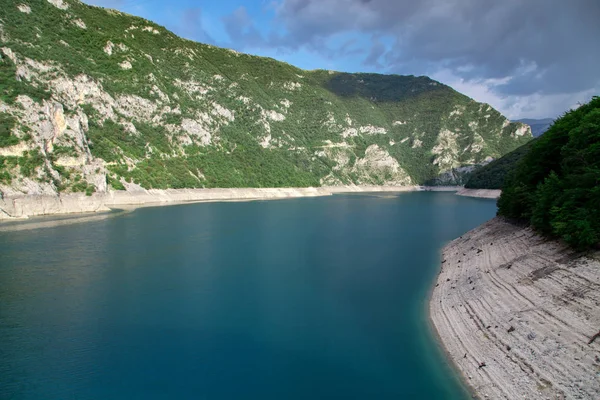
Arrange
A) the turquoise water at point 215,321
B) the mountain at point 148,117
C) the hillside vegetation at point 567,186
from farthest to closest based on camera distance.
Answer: the mountain at point 148,117 → the hillside vegetation at point 567,186 → the turquoise water at point 215,321

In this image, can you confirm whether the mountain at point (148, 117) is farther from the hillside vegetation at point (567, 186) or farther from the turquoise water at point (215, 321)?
the hillside vegetation at point (567, 186)

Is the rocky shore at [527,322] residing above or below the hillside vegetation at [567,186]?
below

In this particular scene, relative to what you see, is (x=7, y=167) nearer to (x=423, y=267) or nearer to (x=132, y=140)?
(x=132, y=140)

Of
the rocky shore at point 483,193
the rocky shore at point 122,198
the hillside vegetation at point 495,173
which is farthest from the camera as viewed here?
the hillside vegetation at point 495,173

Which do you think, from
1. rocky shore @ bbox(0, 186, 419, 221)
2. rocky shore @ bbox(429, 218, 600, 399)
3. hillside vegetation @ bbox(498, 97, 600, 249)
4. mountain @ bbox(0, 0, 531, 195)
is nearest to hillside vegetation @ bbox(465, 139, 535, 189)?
rocky shore @ bbox(0, 186, 419, 221)

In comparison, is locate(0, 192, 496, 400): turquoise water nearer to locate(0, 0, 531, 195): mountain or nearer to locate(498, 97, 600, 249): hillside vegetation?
locate(498, 97, 600, 249): hillside vegetation

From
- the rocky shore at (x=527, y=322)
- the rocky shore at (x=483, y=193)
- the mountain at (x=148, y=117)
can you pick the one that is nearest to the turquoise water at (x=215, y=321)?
the rocky shore at (x=527, y=322)
